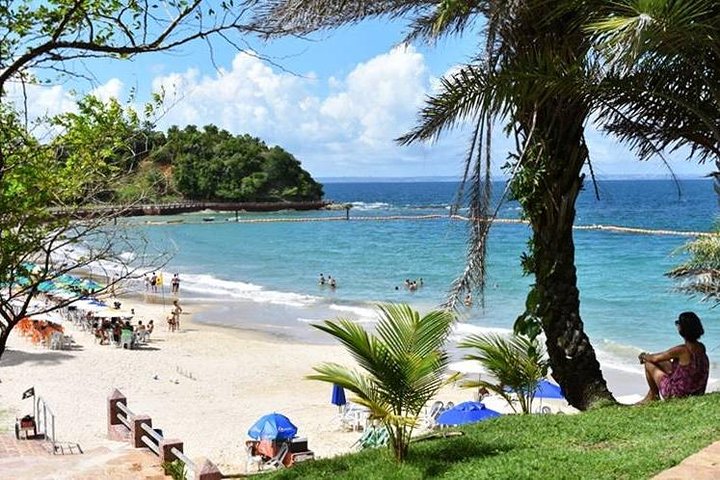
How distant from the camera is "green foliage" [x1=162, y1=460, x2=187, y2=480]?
802 cm

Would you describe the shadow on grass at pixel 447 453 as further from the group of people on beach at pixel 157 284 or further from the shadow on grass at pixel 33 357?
the group of people on beach at pixel 157 284

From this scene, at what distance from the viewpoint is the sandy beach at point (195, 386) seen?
525 inches

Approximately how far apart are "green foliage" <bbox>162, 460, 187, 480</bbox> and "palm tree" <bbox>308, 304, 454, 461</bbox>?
11.1ft

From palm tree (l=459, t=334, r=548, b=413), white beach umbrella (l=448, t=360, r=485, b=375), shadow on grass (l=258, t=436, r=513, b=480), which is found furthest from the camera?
white beach umbrella (l=448, t=360, r=485, b=375)

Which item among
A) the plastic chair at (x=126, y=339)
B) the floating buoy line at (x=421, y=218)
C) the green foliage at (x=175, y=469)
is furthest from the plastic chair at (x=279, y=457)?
the floating buoy line at (x=421, y=218)

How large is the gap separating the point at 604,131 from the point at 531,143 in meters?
1.41

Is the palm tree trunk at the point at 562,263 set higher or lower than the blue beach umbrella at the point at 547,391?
higher

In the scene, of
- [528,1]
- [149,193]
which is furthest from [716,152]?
[149,193]

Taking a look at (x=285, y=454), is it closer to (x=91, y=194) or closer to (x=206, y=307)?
(x=91, y=194)

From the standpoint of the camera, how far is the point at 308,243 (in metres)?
64.2

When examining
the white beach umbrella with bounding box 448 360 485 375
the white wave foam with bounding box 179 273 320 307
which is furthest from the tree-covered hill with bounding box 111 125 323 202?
the white beach umbrella with bounding box 448 360 485 375

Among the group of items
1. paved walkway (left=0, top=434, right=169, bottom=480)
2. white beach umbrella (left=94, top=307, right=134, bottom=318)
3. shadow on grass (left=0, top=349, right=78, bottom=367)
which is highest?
paved walkway (left=0, top=434, right=169, bottom=480)

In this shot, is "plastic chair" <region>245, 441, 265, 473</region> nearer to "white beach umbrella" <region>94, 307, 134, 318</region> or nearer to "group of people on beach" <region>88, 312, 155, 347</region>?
"group of people on beach" <region>88, 312, 155, 347</region>

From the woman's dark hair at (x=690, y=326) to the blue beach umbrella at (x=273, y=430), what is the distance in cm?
667
